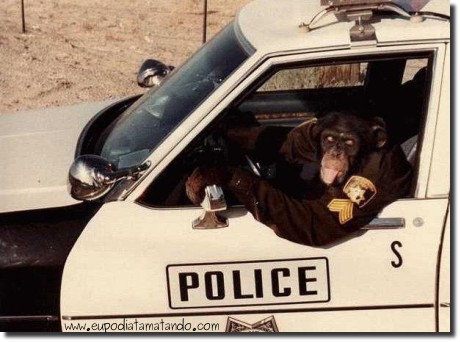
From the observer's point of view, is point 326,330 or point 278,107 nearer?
point 326,330

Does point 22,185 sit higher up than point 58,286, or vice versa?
point 22,185

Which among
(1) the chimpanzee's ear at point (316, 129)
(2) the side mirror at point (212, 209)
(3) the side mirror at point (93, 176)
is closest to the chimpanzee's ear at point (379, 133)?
(1) the chimpanzee's ear at point (316, 129)

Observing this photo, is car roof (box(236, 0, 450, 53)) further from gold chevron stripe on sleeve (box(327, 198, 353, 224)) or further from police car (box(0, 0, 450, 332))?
gold chevron stripe on sleeve (box(327, 198, 353, 224))

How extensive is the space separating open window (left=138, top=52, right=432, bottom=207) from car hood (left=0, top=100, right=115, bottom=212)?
406 mm

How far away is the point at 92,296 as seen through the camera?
330 centimetres

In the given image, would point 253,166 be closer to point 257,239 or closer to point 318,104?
point 257,239

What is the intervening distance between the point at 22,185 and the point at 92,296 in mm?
541

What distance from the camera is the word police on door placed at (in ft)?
10.6

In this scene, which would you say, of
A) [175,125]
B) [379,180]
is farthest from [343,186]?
Result: [175,125]

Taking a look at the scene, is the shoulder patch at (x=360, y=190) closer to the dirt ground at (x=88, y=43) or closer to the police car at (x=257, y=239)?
the police car at (x=257, y=239)

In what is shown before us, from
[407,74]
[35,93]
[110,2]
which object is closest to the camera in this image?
[407,74]

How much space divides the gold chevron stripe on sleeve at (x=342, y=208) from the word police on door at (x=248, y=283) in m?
0.16

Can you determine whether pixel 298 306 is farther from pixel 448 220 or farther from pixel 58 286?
pixel 58 286

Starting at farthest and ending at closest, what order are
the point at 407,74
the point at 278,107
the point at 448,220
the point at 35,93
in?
the point at 35,93
the point at 278,107
the point at 407,74
the point at 448,220
